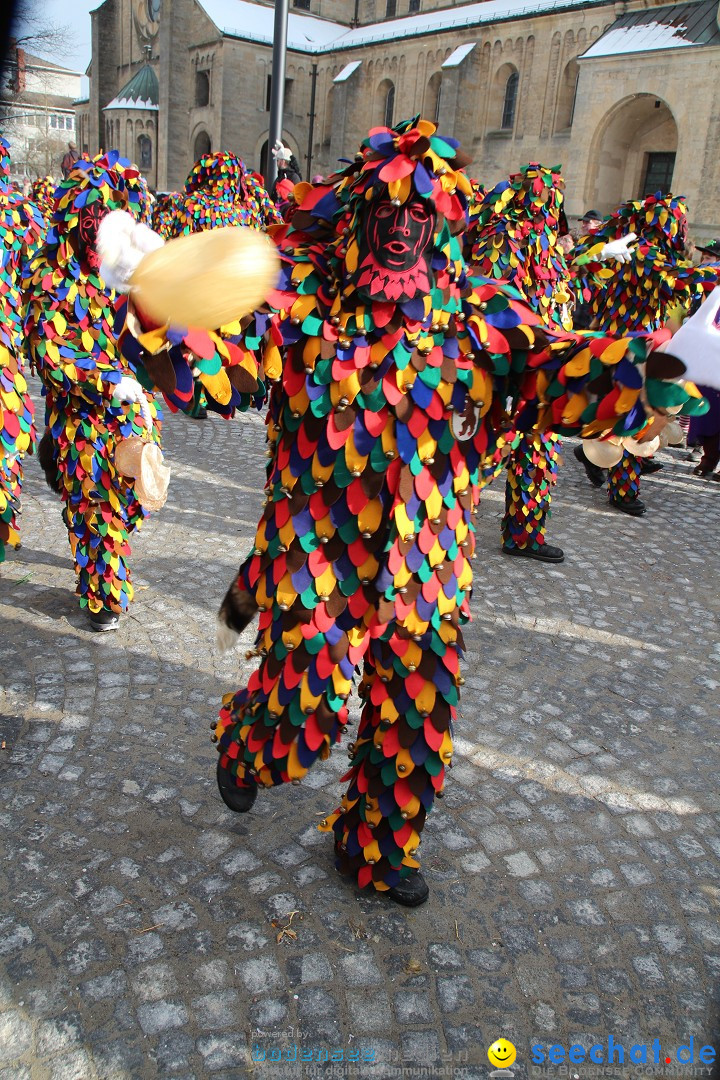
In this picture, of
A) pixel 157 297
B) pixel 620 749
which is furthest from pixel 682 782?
pixel 157 297

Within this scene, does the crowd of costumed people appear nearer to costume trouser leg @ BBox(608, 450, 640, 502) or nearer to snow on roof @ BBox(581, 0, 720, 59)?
costume trouser leg @ BBox(608, 450, 640, 502)

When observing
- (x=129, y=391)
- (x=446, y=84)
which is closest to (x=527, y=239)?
(x=129, y=391)

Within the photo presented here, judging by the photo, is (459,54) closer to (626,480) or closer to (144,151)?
(144,151)

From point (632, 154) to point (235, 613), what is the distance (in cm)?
2780

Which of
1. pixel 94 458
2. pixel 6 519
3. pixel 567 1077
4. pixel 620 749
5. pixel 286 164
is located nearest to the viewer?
pixel 567 1077

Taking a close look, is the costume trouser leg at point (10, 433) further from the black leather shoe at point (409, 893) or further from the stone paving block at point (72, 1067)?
the black leather shoe at point (409, 893)

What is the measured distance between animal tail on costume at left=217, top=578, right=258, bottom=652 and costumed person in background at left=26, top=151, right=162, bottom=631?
1.24 m

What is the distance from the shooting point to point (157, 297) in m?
1.61

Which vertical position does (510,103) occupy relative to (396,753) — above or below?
above

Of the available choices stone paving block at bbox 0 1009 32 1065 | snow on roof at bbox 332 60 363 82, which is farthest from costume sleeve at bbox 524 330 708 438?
snow on roof at bbox 332 60 363 82

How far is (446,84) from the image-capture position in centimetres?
2972

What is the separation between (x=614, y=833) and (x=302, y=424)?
186cm

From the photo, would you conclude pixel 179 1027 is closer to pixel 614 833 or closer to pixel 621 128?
pixel 614 833

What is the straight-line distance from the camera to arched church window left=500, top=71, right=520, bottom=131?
29.7 meters
